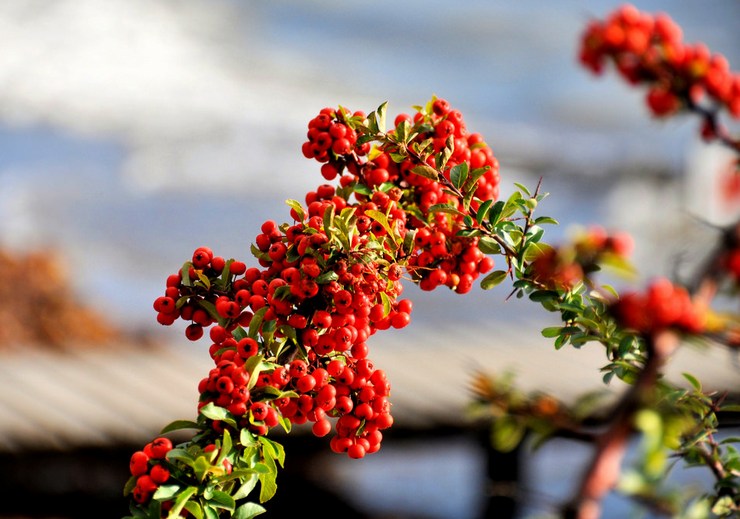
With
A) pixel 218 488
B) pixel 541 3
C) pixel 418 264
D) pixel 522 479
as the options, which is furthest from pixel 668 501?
pixel 541 3

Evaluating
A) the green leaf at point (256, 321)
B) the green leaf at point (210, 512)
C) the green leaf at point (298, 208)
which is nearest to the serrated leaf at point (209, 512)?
the green leaf at point (210, 512)

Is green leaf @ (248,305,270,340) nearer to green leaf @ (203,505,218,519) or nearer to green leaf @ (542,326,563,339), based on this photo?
green leaf @ (203,505,218,519)

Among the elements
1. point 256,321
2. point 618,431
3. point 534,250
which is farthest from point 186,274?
point 618,431

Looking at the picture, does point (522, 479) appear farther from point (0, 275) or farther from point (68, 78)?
point (68, 78)

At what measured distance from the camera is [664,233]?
6.40 metres

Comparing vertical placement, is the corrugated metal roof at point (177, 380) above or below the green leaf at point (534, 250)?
above

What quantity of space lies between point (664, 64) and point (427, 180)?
1.53 ft

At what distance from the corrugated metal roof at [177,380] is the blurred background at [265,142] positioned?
9cm

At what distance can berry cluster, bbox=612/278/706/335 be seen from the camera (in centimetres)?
45

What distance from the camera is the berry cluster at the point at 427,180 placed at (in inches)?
31.0

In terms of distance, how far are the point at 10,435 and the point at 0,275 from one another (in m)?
3.21

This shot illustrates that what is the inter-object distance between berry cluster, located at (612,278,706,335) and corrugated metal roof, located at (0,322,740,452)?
195 centimetres

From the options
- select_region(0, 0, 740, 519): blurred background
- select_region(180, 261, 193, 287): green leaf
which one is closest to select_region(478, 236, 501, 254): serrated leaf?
select_region(180, 261, 193, 287): green leaf

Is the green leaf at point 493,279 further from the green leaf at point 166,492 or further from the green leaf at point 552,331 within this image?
the green leaf at point 166,492
